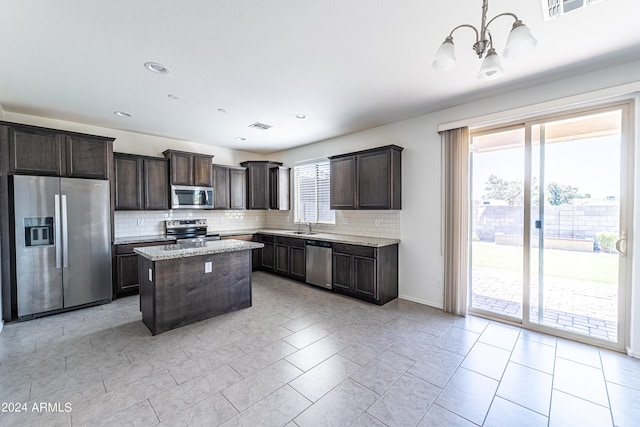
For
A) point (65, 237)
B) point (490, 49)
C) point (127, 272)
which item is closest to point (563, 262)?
point (490, 49)

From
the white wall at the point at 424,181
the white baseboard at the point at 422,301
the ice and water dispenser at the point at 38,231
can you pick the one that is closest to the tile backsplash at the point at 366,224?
the white wall at the point at 424,181

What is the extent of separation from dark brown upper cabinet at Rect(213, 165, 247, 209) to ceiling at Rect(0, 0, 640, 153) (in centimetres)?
195

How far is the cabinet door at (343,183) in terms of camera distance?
4504mm

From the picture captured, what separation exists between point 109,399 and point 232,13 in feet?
9.87

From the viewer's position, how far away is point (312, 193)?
5.81m

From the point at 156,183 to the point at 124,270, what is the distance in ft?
5.19

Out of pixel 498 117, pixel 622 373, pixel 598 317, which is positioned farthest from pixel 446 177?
pixel 622 373

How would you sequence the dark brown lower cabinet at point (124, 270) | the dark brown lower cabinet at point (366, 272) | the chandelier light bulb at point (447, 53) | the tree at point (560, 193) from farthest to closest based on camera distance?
the dark brown lower cabinet at point (124, 270) → the dark brown lower cabinet at point (366, 272) → the tree at point (560, 193) → the chandelier light bulb at point (447, 53)

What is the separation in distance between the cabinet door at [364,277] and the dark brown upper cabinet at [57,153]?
13.3 ft

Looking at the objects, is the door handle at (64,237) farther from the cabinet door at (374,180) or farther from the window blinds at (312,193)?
the cabinet door at (374,180)

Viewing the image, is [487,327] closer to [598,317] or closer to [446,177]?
[598,317]

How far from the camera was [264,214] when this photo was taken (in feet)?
22.9

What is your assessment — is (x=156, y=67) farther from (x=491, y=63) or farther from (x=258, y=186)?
(x=258, y=186)

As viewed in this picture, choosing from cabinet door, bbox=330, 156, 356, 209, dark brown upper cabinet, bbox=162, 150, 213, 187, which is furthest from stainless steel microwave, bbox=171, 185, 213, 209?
cabinet door, bbox=330, 156, 356, 209
